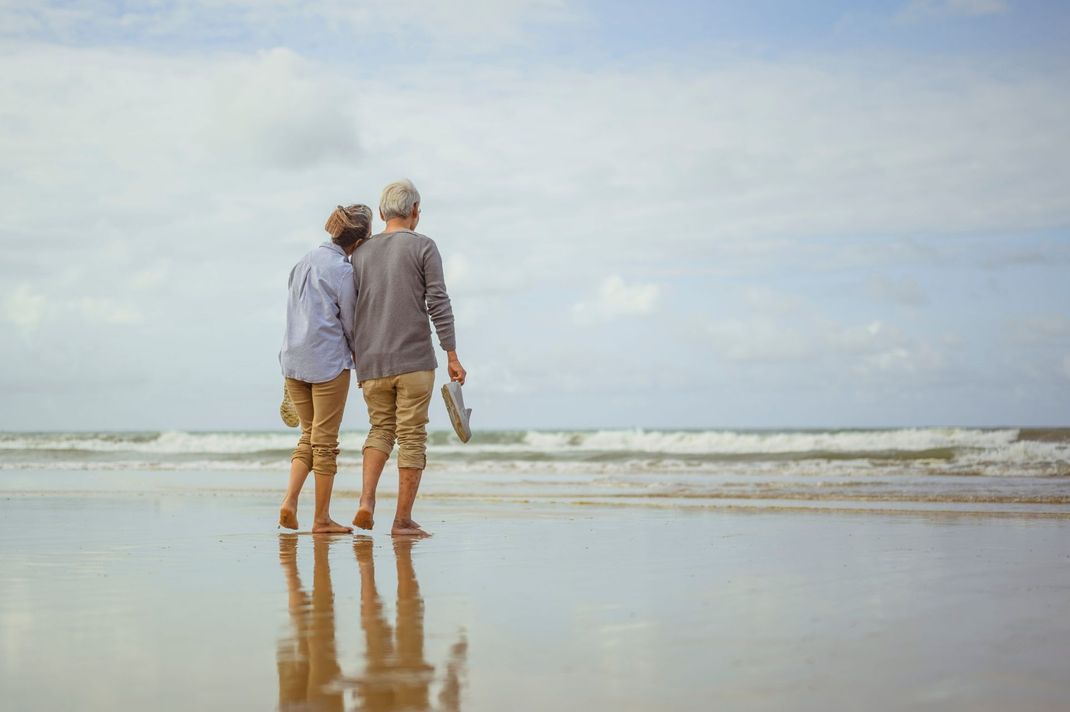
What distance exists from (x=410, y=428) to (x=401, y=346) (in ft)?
1.47

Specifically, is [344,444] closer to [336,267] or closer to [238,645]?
[336,267]

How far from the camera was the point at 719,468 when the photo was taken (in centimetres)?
1878

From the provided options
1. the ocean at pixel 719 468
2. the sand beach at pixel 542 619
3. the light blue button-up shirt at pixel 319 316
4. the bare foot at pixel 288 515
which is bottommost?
the ocean at pixel 719 468

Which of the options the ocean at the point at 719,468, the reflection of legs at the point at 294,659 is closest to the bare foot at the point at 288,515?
the reflection of legs at the point at 294,659

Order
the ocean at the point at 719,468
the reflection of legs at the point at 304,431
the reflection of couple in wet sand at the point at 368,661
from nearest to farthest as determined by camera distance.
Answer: the reflection of couple in wet sand at the point at 368,661 → the reflection of legs at the point at 304,431 → the ocean at the point at 719,468

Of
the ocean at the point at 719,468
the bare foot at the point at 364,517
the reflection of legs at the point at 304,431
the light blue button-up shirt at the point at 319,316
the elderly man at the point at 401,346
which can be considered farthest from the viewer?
the ocean at the point at 719,468

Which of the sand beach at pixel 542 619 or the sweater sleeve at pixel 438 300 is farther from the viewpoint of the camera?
the sweater sleeve at pixel 438 300

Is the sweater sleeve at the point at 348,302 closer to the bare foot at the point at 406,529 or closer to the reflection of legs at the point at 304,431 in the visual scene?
the reflection of legs at the point at 304,431

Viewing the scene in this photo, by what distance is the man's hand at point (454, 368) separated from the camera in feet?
18.0

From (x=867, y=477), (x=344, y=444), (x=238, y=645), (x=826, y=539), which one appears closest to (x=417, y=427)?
(x=826, y=539)

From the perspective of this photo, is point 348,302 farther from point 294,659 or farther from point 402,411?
point 294,659

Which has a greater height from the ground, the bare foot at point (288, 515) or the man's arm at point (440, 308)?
the man's arm at point (440, 308)

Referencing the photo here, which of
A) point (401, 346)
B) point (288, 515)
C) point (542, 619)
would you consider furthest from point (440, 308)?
point (542, 619)

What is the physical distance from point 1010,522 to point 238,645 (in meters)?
5.00
